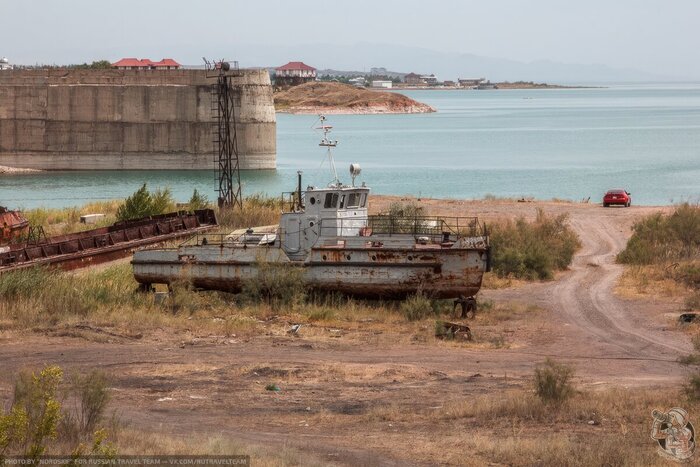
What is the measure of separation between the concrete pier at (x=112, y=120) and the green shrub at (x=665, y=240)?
191 ft

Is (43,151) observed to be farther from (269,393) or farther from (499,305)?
(269,393)

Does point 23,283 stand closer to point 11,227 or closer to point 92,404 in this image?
point 11,227

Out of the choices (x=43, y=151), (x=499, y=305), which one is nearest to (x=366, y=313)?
(x=499, y=305)

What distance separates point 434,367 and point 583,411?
15.1ft

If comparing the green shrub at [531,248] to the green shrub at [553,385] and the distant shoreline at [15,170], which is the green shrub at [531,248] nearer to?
the green shrub at [553,385]

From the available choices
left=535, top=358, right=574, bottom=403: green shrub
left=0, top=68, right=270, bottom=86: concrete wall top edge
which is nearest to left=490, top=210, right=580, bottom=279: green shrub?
left=535, top=358, right=574, bottom=403: green shrub

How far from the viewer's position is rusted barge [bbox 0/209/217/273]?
3086 cm

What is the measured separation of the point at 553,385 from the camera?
16.9 metres

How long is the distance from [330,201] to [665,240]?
1423 centimetres

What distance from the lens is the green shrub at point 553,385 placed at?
16.8 m

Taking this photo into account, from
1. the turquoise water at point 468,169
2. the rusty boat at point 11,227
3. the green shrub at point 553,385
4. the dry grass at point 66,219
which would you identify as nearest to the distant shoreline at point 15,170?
the turquoise water at point 468,169

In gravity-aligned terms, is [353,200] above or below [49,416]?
above

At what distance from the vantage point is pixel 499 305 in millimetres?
28719

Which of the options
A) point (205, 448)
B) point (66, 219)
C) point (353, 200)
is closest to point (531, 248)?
point (353, 200)
